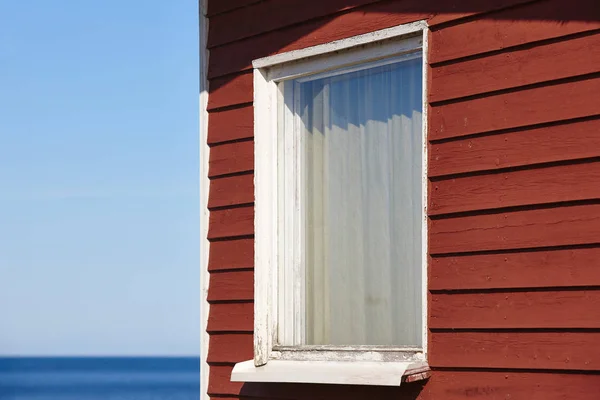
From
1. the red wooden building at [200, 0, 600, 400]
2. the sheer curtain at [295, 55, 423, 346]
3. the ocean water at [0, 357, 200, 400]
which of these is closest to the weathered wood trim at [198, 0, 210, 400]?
the red wooden building at [200, 0, 600, 400]

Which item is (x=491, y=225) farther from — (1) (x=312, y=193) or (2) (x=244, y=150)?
(2) (x=244, y=150)

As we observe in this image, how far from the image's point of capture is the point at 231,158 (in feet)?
20.0

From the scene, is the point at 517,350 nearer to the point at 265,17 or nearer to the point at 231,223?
the point at 231,223

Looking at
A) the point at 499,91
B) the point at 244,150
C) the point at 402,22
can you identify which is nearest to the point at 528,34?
the point at 499,91

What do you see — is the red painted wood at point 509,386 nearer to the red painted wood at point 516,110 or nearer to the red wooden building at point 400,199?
the red wooden building at point 400,199

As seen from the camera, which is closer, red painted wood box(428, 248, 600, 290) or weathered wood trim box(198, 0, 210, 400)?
red painted wood box(428, 248, 600, 290)

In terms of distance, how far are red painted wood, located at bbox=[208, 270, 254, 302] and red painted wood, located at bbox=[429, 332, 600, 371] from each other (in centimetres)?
109

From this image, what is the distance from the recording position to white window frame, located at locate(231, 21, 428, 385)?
17.8 ft

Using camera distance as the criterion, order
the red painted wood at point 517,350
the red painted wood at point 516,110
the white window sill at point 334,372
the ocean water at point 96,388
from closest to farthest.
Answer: the red painted wood at point 517,350 → the red painted wood at point 516,110 → the white window sill at point 334,372 → the ocean water at point 96,388

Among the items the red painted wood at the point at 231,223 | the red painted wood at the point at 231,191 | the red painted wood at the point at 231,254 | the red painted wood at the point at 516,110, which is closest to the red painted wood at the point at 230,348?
the red painted wood at the point at 231,254

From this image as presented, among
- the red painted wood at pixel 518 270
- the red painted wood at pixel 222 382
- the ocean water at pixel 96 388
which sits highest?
the red painted wood at pixel 518 270

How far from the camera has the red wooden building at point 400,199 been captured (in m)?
4.86

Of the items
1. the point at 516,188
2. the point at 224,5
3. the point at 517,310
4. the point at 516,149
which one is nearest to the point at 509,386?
the point at 517,310

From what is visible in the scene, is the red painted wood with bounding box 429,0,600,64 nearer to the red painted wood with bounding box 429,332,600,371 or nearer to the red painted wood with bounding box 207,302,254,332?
the red painted wood with bounding box 429,332,600,371
